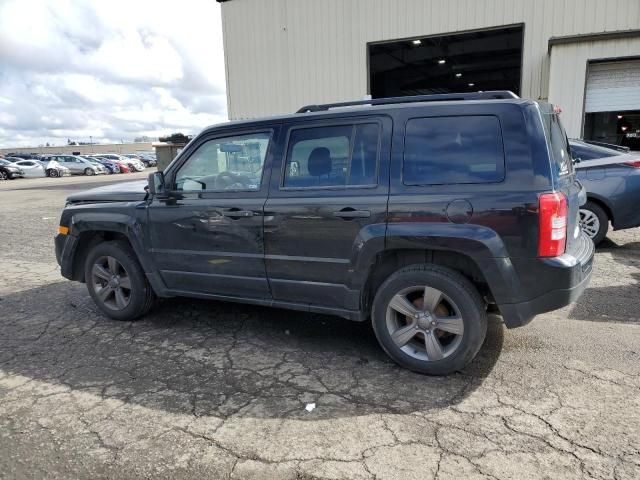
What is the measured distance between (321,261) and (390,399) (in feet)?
3.63

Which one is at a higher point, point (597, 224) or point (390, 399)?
point (597, 224)

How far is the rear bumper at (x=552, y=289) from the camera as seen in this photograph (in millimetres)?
3045

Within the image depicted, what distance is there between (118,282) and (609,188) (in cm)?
624

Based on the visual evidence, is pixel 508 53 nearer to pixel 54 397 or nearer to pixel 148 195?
pixel 148 195

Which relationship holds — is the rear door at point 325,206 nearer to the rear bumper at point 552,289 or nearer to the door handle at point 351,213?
the door handle at point 351,213

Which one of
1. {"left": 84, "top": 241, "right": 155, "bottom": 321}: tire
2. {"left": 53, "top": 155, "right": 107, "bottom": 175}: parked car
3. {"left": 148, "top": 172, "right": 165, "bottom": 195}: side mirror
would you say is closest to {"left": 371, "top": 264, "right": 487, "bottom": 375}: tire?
{"left": 148, "top": 172, "right": 165, "bottom": 195}: side mirror

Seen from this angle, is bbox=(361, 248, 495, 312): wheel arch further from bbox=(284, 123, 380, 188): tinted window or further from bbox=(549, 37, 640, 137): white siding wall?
bbox=(549, 37, 640, 137): white siding wall

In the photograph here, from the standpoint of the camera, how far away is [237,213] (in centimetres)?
388

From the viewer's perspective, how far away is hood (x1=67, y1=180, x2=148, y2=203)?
450 cm

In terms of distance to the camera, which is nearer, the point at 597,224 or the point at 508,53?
the point at 597,224

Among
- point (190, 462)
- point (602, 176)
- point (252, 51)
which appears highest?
point (252, 51)

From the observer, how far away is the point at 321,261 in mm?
3596

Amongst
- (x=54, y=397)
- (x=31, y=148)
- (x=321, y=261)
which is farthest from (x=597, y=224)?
(x=31, y=148)

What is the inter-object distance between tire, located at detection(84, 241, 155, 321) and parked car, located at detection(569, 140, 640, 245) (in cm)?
562
